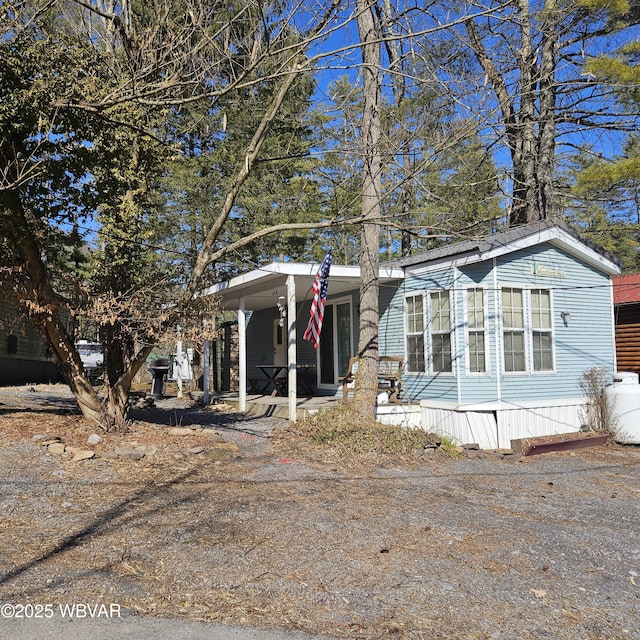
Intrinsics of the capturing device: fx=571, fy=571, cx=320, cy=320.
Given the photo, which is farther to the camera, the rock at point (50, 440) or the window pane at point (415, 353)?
the window pane at point (415, 353)

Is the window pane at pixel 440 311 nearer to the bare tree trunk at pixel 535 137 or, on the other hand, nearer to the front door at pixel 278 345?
the bare tree trunk at pixel 535 137

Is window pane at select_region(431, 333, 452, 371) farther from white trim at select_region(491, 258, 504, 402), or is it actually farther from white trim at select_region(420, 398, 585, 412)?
white trim at select_region(491, 258, 504, 402)

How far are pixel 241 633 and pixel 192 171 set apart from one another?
52.9 ft

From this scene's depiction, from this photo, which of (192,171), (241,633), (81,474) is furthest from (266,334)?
(241,633)

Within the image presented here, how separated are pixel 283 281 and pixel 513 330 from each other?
4.36 m

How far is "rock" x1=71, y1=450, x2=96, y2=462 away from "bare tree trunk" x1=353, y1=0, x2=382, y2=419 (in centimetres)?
406

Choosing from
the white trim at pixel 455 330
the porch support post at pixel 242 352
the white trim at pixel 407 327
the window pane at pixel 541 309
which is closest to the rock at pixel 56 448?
the porch support post at pixel 242 352

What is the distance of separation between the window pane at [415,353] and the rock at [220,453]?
422cm

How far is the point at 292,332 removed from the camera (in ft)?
33.6

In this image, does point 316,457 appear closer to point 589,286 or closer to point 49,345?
point 49,345

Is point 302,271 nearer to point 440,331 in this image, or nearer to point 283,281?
point 283,281

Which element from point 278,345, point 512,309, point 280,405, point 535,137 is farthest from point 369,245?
point 535,137

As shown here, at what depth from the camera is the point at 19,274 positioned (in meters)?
7.97

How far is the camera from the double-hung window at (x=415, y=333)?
35.6ft
